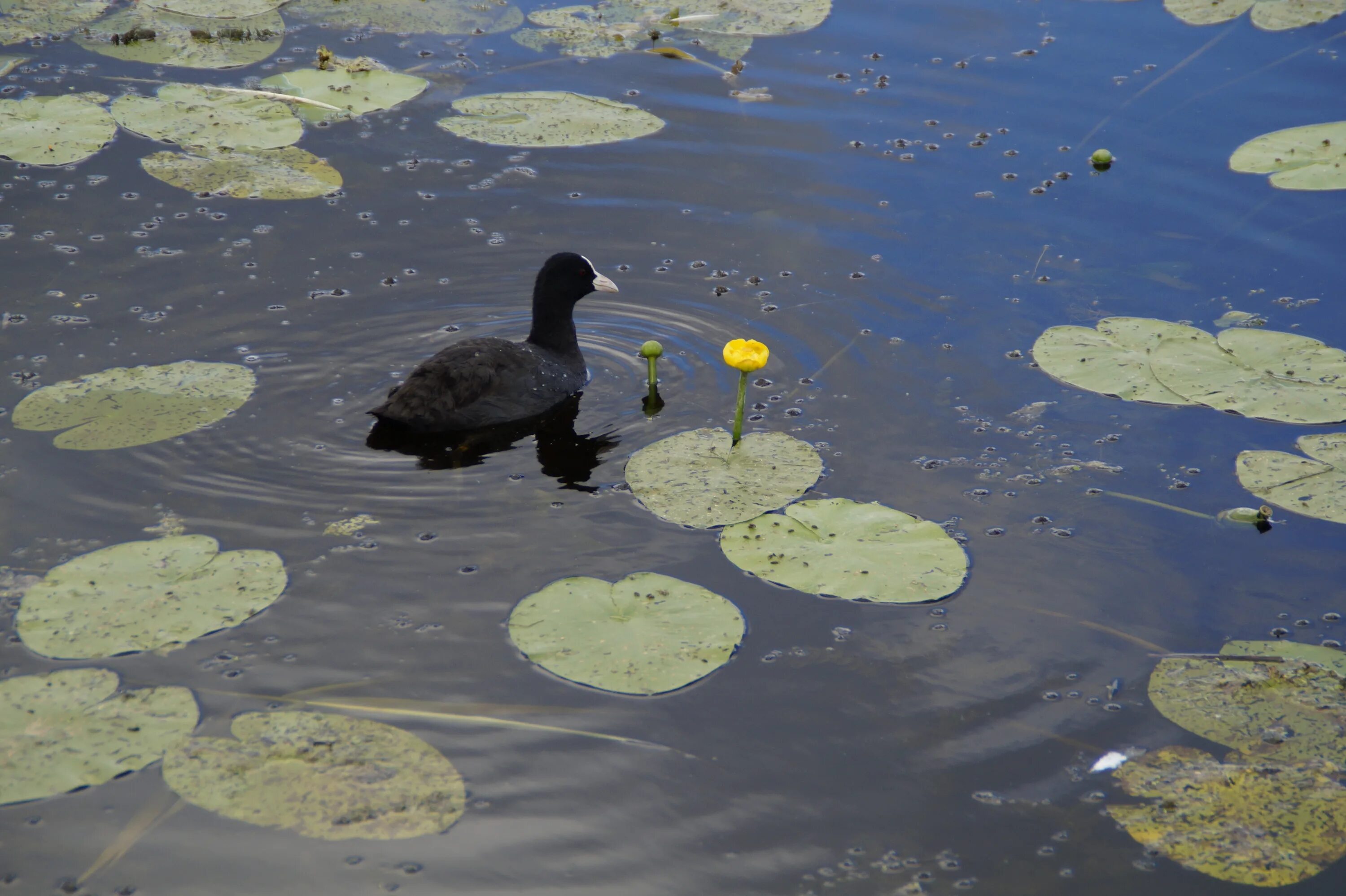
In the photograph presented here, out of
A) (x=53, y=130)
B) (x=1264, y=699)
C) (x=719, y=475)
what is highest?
(x=53, y=130)

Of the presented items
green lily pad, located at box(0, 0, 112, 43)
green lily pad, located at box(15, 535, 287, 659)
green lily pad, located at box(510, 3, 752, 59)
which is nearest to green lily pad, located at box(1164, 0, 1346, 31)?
green lily pad, located at box(510, 3, 752, 59)

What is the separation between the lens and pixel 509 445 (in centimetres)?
591

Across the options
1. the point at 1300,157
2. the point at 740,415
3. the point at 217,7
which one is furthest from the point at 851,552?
the point at 217,7

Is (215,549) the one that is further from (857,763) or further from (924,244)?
(924,244)

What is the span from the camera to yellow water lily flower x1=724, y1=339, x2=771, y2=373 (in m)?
5.15

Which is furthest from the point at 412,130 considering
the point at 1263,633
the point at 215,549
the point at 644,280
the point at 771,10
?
the point at 1263,633

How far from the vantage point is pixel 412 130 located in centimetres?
870

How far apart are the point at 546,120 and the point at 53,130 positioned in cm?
355

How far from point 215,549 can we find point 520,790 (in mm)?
1823

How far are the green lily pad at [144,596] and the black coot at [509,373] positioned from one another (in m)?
1.26

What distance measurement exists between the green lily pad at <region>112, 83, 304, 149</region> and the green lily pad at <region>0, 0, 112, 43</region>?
211cm

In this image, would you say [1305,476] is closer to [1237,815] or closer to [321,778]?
[1237,815]

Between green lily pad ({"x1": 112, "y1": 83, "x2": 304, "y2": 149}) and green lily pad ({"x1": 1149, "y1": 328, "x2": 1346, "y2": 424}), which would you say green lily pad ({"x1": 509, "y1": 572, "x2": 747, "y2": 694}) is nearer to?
green lily pad ({"x1": 1149, "y1": 328, "x2": 1346, "y2": 424})

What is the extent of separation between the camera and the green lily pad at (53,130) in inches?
310
